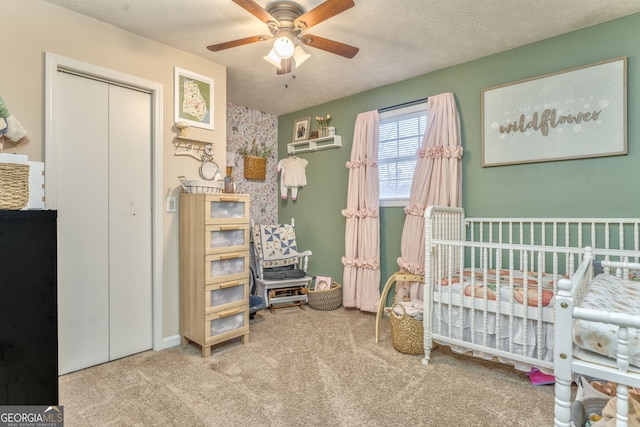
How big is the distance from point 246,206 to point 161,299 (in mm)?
954

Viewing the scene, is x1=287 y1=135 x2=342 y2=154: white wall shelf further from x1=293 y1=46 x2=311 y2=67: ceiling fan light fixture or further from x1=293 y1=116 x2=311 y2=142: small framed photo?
x1=293 y1=46 x2=311 y2=67: ceiling fan light fixture

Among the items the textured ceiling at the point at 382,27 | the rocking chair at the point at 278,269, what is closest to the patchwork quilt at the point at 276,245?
the rocking chair at the point at 278,269

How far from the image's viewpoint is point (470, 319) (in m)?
2.15

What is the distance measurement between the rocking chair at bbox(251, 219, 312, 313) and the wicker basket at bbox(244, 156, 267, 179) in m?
0.70

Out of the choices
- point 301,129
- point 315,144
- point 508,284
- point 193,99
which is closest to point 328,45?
point 193,99

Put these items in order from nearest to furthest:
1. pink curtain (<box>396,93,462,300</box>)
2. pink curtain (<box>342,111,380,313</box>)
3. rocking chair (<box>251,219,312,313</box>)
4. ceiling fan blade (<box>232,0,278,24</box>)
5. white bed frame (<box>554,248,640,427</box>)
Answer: white bed frame (<box>554,248,640,427</box>) < ceiling fan blade (<box>232,0,278,24</box>) < pink curtain (<box>396,93,462,300</box>) < pink curtain (<box>342,111,380,313</box>) < rocking chair (<box>251,219,312,313</box>)

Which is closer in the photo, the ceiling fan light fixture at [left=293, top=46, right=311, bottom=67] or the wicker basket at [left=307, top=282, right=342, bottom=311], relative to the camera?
the ceiling fan light fixture at [left=293, top=46, right=311, bottom=67]

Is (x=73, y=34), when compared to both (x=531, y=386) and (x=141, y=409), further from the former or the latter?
(x=531, y=386)

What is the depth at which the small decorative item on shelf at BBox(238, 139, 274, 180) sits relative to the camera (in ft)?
13.1

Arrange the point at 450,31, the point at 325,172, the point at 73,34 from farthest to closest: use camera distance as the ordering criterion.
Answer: the point at 325,172 < the point at 450,31 < the point at 73,34

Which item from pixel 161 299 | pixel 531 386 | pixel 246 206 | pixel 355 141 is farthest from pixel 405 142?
pixel 161 299

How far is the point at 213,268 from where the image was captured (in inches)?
96.3

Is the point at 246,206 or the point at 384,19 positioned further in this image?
the point at 246,206

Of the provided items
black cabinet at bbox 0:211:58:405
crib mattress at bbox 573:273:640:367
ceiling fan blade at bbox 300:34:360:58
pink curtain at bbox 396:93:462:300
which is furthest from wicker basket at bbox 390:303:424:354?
black cabinet at bbox 0:211:58:405
